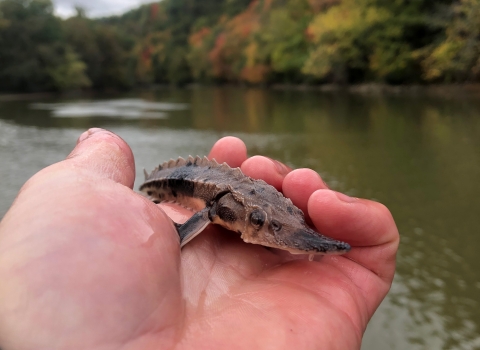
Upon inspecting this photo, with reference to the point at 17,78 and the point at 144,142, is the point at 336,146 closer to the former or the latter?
the point at 144,142

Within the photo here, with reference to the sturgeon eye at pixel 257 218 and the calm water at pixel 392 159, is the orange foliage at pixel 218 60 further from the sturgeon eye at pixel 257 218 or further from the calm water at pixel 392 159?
the sturgeon eye at pixel 257 218

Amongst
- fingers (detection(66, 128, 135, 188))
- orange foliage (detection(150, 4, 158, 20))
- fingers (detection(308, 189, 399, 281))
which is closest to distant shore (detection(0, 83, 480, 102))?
fingers (detection(308, 189, 399, 281))

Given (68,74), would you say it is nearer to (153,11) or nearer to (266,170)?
(266,170)

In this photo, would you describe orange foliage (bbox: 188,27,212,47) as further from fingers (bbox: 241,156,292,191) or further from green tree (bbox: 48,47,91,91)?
fingers (bbox: 241,156,292,191)

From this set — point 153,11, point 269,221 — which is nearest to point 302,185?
point 269,221

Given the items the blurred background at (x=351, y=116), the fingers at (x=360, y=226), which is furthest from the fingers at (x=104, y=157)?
the blurred background at (x=351, y=116)

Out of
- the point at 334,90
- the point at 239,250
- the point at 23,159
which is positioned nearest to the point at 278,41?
the point at 334,90
